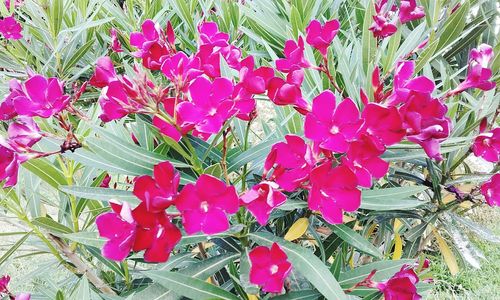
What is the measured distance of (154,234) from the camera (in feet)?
1.86

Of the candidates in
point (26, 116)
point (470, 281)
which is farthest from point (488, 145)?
point (470, 281)

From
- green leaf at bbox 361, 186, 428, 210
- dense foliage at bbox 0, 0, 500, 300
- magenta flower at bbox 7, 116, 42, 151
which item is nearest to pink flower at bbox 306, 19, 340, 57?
dense foliage at bbox 0, 0, 500, 300

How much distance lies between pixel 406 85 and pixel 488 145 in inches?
11.2

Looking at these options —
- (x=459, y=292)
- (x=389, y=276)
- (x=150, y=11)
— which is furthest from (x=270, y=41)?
(x=459, y=292)

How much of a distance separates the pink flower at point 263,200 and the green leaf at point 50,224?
474 millimetres

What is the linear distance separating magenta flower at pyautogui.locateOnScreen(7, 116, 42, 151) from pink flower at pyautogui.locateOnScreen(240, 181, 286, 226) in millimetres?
339

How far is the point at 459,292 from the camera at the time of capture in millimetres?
3027

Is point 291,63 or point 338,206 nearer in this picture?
point 338,206

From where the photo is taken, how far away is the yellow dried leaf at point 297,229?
0.82m

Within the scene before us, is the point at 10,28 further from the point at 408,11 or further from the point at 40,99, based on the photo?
the point at 408,11

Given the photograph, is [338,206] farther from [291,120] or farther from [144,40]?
[144,40]

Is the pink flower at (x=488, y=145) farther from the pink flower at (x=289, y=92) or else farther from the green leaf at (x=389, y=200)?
the pink flower at (x=289, y=92)

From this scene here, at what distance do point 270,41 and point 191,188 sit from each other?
79 centimetres

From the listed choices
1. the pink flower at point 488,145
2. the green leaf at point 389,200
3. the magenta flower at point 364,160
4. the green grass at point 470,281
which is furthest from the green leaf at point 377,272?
the green grass at point 470,281
